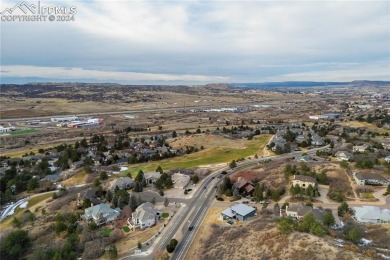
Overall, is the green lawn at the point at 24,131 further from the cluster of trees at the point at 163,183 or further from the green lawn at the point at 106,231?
the green lawn at the point at 106,231

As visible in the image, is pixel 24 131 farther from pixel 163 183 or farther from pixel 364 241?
pixel 364 241

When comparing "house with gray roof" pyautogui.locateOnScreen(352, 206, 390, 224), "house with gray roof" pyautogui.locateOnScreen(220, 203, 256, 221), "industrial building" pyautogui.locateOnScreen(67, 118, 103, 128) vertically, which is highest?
Answer: "house with gray roof" pyautogui.locateOnScreen(352, 206, 390, 224)

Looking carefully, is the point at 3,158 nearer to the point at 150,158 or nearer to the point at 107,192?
the point at 150,158

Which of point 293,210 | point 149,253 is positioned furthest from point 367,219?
point 149,253

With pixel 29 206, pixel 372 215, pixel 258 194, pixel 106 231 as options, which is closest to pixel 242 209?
pixel 258 194

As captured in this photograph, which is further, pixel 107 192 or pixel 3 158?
pixel 3 158

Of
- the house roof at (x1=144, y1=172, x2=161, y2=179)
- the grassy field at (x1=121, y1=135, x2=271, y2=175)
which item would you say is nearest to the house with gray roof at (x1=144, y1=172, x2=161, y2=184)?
the house roof at (x1=144, y1=172, x2=161, y2=179)

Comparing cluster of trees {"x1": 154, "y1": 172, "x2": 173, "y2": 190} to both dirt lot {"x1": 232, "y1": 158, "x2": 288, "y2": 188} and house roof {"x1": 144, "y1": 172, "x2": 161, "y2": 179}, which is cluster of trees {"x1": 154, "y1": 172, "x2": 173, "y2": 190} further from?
dirt lot {"x1": 232, "y1": 158, "x2": 288, "y2": 188}
